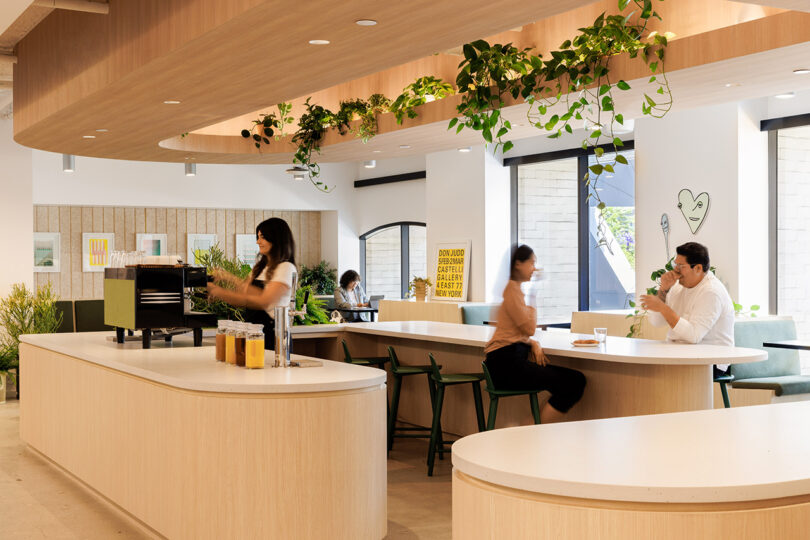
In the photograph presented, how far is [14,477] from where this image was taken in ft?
19.6

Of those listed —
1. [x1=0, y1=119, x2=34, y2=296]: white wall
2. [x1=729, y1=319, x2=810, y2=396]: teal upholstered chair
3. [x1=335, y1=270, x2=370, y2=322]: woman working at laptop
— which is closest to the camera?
[x1=729, y1=319, x2=810, y2=396]: teal upholstered chair

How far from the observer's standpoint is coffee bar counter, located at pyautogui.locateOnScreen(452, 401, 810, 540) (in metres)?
1.99

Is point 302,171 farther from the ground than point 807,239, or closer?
farther from the ground

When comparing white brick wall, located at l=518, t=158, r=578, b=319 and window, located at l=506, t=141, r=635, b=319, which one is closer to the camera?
window, located at l=506, t=141, r=635, b=319

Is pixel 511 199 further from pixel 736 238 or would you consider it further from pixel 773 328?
pixel 773 328

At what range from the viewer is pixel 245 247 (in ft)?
51.2

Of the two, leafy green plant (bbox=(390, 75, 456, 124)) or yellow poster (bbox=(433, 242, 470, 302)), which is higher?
leafy green plant (bbox=(390, 75, 456, 124))

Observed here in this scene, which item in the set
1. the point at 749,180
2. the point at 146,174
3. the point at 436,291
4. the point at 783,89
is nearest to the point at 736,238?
the point at 749,180

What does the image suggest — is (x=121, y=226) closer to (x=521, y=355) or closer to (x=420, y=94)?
(x=420, y=94)

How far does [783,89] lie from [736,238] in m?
2.33

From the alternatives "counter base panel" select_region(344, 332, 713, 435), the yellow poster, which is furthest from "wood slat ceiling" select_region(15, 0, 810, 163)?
the yellow poster

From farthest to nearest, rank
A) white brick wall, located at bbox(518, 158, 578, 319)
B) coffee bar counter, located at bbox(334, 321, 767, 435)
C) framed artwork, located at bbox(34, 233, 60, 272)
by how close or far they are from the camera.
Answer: framed artwork, located at bbox(34, 233, 60, 272) → white brick wall, located at bbox(518, 158, 578, 319) → coffee bar counter, located at bbox(334, 321, 767, 435)

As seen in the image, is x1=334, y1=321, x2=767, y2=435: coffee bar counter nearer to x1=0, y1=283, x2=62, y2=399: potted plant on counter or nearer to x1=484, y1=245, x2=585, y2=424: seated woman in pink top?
x1=484, y1=245, x2=585, y2=424: seated woman in pink top

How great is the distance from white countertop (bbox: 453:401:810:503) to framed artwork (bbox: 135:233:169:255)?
41.6ft
